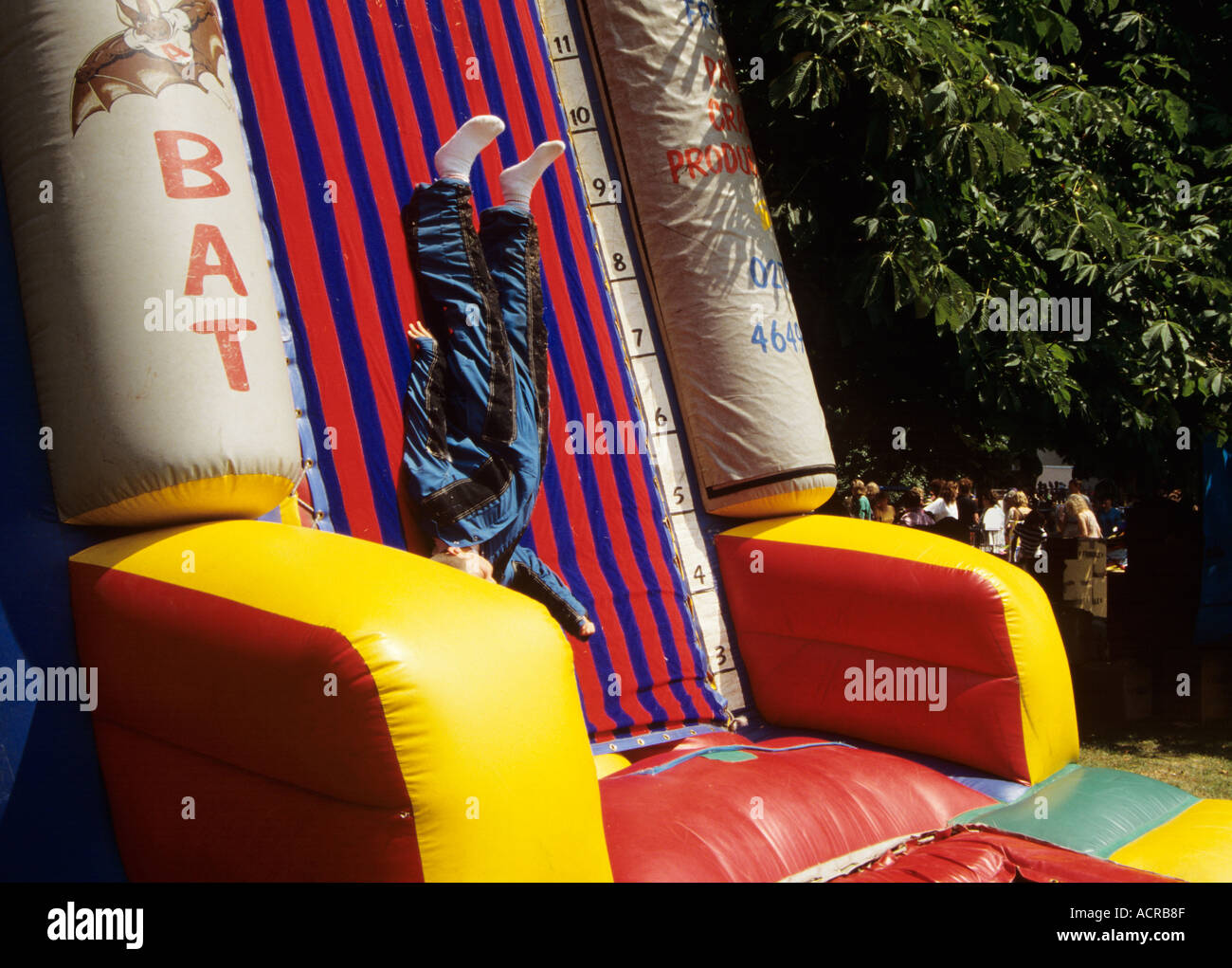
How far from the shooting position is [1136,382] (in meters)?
5.59

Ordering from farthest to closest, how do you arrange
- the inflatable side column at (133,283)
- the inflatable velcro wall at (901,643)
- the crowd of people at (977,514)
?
1. the crowd of people at (977,514)
2. the inflatable velcro wall at (901,643)
3. the inflatable side column at (133,283)

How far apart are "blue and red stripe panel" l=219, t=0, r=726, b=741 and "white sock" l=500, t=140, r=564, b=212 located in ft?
0.38

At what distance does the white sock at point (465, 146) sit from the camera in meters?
3.68

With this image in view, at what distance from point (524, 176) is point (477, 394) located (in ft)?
2.75

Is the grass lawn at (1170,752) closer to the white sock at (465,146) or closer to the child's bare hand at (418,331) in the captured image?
the child's bare hand at (418,331)

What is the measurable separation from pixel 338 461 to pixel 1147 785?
286 centimetres

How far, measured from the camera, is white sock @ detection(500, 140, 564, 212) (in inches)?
153

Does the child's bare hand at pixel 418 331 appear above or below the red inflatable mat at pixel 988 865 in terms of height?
above

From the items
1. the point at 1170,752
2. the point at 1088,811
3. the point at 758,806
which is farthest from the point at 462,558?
the point at 1170,752

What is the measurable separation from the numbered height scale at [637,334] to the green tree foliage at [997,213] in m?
0.78

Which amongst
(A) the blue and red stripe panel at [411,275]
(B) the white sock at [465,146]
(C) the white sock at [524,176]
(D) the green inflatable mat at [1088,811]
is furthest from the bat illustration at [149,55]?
(D) the green inflatable mat at [1088,811]

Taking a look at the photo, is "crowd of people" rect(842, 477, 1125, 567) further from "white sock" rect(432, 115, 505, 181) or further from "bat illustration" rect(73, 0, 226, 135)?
"bat illustration" rect(73, 0, 226, 135)

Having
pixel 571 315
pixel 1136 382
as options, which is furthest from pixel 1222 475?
pixel 571 315
